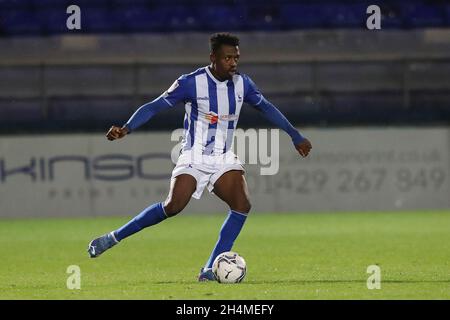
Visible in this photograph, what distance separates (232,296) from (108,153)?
9.77 meters

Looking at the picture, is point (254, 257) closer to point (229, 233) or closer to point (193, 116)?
point (229, 233)

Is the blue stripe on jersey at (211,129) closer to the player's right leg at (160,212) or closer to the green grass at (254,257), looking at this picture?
the player's right leg at (160,212)

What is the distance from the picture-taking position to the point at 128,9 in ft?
61.4

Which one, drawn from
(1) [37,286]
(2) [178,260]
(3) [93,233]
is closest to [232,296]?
(1) [37,286]

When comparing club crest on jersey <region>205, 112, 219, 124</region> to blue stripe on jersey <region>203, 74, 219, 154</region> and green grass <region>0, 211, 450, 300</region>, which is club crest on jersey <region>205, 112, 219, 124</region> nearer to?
blue stripe on jersey <region>203, 74, 219, 154</region>

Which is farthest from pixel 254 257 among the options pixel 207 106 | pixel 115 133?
pixel 115 133

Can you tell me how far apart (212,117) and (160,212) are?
807 millimetres

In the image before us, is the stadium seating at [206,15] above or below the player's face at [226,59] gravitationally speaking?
above

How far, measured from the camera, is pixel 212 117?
8.23m

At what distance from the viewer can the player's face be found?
8094 mm

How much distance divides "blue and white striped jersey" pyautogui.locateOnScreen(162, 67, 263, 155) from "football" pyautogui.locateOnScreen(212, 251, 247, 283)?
85cm

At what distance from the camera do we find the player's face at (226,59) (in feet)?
26.6

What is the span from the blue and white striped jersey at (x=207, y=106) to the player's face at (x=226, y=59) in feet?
0.37

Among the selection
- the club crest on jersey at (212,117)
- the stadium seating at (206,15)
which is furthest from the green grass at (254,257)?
the stadium seating at (206,15)
